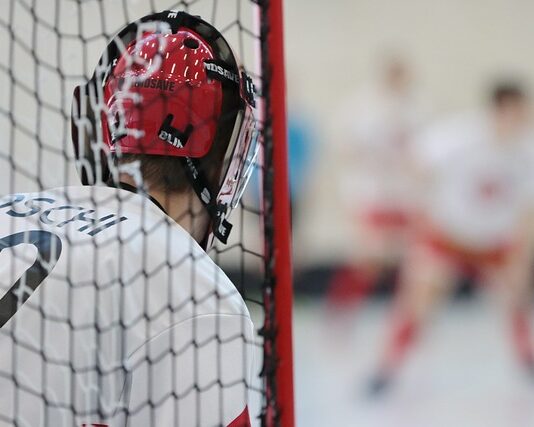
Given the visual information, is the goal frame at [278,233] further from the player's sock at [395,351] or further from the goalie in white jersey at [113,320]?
the player's sock at [395,351]

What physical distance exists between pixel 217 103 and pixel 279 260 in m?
0.35

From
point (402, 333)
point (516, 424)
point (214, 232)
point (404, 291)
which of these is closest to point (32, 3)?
point (214, 232)

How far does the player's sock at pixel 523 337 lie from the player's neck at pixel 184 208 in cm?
276

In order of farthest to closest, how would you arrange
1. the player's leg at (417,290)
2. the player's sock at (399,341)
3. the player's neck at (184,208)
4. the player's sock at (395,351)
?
the player's leg at (417,290) → the player's sock at (399,341) → the player's sock at (395,351) → the player's neck at (184,208)

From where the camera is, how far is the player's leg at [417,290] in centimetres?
395

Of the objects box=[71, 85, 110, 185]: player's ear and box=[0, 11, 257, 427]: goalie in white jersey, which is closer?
box=[0, 11, 257, 427]: goalie in white jersey

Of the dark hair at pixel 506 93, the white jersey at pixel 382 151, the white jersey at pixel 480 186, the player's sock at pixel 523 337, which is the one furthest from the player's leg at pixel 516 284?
the dark hair at pixel 506 93

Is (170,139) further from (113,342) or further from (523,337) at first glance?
(523,337)

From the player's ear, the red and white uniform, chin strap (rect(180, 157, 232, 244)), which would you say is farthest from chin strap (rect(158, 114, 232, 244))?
the red and white uniform

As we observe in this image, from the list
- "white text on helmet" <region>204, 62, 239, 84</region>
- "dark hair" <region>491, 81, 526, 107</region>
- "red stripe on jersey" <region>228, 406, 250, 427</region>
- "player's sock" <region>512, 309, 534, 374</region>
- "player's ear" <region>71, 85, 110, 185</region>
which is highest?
"white text on helmet" <region>204, 62, 239, 84</region>

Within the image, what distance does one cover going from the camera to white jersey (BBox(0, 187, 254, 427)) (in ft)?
3.12

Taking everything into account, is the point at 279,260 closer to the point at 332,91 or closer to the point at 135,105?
the point at 135,105

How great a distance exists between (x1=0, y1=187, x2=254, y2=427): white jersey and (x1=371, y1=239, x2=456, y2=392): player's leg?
2.93 m

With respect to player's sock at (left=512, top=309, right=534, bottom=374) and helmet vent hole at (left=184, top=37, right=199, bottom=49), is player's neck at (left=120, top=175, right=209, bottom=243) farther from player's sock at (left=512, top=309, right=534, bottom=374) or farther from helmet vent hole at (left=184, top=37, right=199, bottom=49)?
player's sock at (left=512, top=309, right=534, bottom=374)
